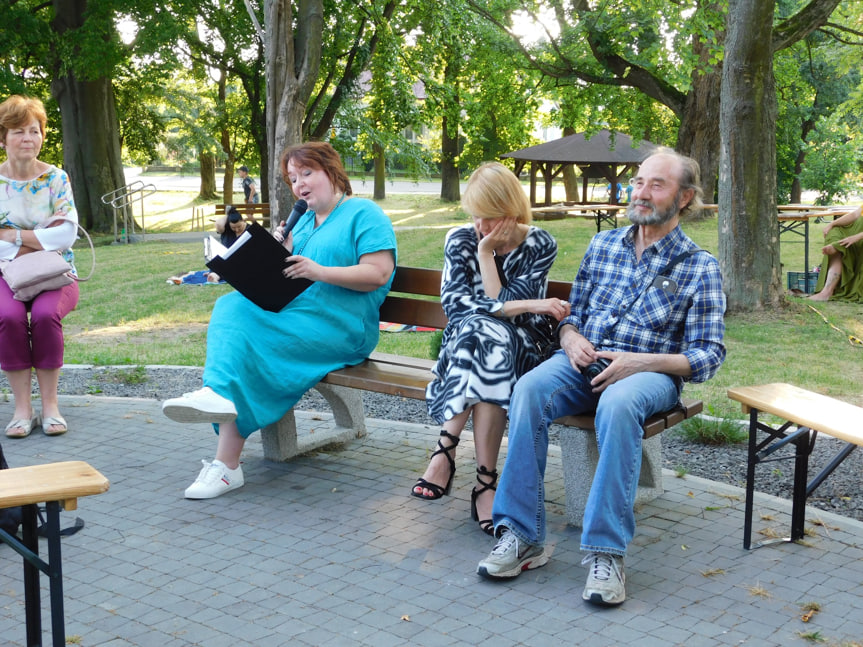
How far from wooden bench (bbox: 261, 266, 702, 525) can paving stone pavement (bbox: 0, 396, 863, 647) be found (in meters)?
0.14

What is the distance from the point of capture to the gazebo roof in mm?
25188

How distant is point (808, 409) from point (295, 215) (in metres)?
2.69

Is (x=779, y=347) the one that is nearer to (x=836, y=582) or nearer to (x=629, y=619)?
(x=836, y=582)

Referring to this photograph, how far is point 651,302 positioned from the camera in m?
3.93

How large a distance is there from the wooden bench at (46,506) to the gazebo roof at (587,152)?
22985 mm

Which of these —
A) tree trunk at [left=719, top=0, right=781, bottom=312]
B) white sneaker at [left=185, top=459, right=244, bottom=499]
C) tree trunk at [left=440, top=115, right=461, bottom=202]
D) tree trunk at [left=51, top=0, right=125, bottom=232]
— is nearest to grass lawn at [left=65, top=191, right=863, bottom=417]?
tree trunk at [left=719, top=0, right=781, bottom=312]

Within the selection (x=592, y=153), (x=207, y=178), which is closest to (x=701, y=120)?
(x=592, y=153)

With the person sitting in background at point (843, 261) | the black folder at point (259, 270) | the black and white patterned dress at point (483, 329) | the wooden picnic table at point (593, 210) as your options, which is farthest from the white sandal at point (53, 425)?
the wooden picnic table at point (593, 210)

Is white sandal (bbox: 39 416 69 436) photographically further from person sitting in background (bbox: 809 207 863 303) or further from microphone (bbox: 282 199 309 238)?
person sitting in background (bbox: 809 207 863 303)

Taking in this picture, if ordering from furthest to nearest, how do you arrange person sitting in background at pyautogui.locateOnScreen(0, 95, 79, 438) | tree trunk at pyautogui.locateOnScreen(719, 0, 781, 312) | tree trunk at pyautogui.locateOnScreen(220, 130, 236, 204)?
tree trunk at pyautogui.locateOnScreen(220, 130, 236, 204), tree trunk at pyautogui.locateOnScreen(719, 0, 781, 312), person sitting in background at pyautogui.locateOnScreen(0, 95, 79, 438)

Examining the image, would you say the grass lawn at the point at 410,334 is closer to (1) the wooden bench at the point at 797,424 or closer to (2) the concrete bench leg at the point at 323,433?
→ (1) the wooden bench at the point at 797,424

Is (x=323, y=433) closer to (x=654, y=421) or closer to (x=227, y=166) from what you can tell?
(x=654, y=421)

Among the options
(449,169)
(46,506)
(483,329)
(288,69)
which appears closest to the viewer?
(46,506)

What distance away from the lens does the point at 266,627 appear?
3.27 meters
